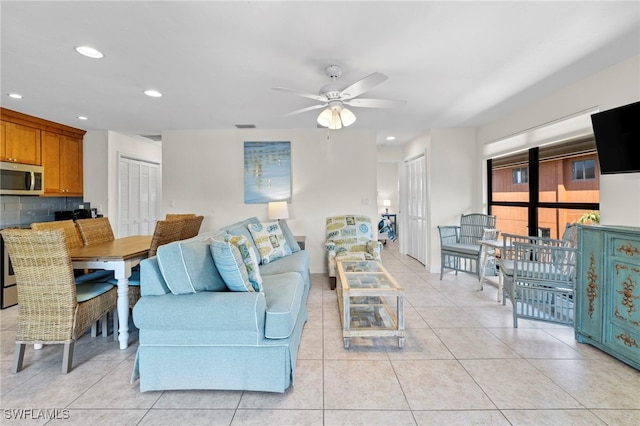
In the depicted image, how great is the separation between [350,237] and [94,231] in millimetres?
3181

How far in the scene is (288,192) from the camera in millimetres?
4965

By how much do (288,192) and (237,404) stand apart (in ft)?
11.5

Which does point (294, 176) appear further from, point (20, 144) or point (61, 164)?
point (20, 144)

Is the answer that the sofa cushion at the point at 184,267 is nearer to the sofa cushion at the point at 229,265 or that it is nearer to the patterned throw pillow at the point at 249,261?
the sofa cushion at the point at 229,265

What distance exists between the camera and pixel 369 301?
123 inches

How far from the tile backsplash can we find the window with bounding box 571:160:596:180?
6.80 metres

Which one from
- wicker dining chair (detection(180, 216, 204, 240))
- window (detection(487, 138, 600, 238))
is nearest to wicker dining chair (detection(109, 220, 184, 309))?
wicker dining chair (detection(180, 216, 204, 240))

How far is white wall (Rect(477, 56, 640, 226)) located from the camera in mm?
2492

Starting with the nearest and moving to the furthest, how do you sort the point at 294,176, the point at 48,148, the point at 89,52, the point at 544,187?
the point at 89,52 → the point at 544,187 → the point at 48,148 → the point at 294,176

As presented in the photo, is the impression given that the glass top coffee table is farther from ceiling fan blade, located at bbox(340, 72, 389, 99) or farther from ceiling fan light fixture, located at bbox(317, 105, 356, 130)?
ceiling fan blade, located at bbox(340, 72, 389, 99)

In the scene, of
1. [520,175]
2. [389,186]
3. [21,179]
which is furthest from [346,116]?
[389,186]

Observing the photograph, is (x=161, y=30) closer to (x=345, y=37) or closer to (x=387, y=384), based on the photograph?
(x=345, y=37)

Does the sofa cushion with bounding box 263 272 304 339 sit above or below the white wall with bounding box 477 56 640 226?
below

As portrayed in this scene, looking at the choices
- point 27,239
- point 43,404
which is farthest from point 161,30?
point 43,404
